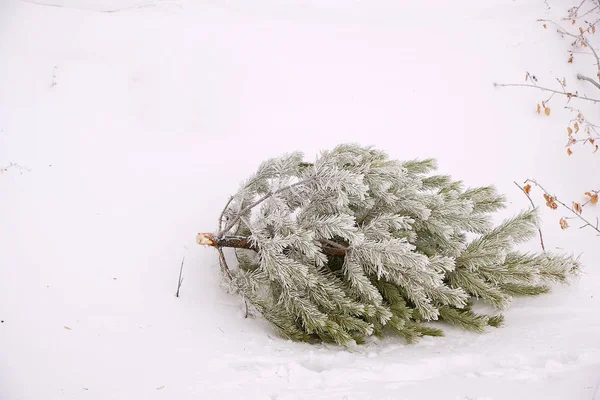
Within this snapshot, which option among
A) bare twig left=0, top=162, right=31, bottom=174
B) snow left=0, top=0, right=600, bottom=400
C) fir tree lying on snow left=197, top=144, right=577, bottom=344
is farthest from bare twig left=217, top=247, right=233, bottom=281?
bare twig left=0, top=162, right=31, bottom=174

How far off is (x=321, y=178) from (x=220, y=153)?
119 cm

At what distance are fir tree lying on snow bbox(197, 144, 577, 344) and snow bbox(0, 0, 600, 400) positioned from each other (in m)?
0.14

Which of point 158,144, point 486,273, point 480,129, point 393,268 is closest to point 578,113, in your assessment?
point 480,129

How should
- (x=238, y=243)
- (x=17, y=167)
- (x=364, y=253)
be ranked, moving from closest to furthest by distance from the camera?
(x=364, y=253)
(x=238, y=243)
(x=17, y=167)

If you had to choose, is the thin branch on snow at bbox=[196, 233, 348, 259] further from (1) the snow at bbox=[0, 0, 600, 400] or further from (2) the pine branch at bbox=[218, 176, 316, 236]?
(1) the snow at bbox=[0, 0, 600, 400]

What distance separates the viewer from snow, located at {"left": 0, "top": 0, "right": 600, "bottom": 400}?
1764 millimetres

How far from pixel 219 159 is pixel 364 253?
1.38 m

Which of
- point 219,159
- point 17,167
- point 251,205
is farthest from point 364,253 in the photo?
point 17,167

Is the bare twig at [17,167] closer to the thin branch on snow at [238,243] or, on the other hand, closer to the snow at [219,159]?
the snow at [219,159]

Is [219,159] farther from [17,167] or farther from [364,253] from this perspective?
[364,253]

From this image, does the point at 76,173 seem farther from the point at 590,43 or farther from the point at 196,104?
the point at 590,43

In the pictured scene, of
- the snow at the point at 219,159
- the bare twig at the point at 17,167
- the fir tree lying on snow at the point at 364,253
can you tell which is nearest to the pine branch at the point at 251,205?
the fir tree lying on snow at the point at 364,253

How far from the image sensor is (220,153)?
3102 mm

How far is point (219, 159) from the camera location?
10.0ft
